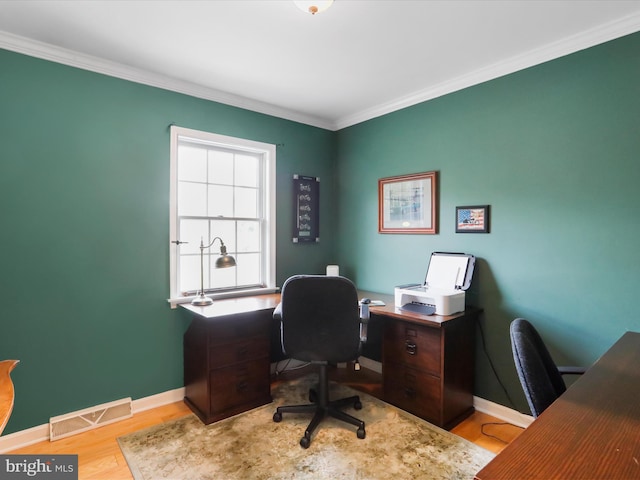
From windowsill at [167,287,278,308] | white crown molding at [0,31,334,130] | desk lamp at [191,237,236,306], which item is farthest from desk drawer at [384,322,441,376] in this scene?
white crown molding at [0,31,334,130]

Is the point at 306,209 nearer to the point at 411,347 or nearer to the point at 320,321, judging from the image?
the point at 320,321

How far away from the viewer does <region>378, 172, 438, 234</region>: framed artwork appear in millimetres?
2967

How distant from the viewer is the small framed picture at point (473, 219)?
104 inches

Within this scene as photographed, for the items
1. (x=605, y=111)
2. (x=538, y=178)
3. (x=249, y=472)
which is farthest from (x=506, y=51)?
(x=249, y=472)

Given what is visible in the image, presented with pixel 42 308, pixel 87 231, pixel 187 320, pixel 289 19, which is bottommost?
pixel 187 320

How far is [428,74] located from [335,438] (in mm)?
2715

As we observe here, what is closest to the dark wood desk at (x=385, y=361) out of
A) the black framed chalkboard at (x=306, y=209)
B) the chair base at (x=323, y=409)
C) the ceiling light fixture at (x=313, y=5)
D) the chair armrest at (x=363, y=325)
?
the chair armrest at (x=363, y=325)

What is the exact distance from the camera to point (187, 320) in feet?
9.44

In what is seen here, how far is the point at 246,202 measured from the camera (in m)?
3.33

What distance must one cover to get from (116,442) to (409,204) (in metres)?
2.81

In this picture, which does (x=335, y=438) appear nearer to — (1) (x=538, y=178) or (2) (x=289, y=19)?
(1) (x=538, y=178)

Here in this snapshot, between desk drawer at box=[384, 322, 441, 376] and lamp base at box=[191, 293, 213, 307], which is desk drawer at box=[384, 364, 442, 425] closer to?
desk drawer at box=[384, 322, 441, 376]

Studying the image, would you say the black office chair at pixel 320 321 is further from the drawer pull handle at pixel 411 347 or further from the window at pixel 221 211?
the window at pixel 221 211

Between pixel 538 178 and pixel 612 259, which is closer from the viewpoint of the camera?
pixel 612 259
